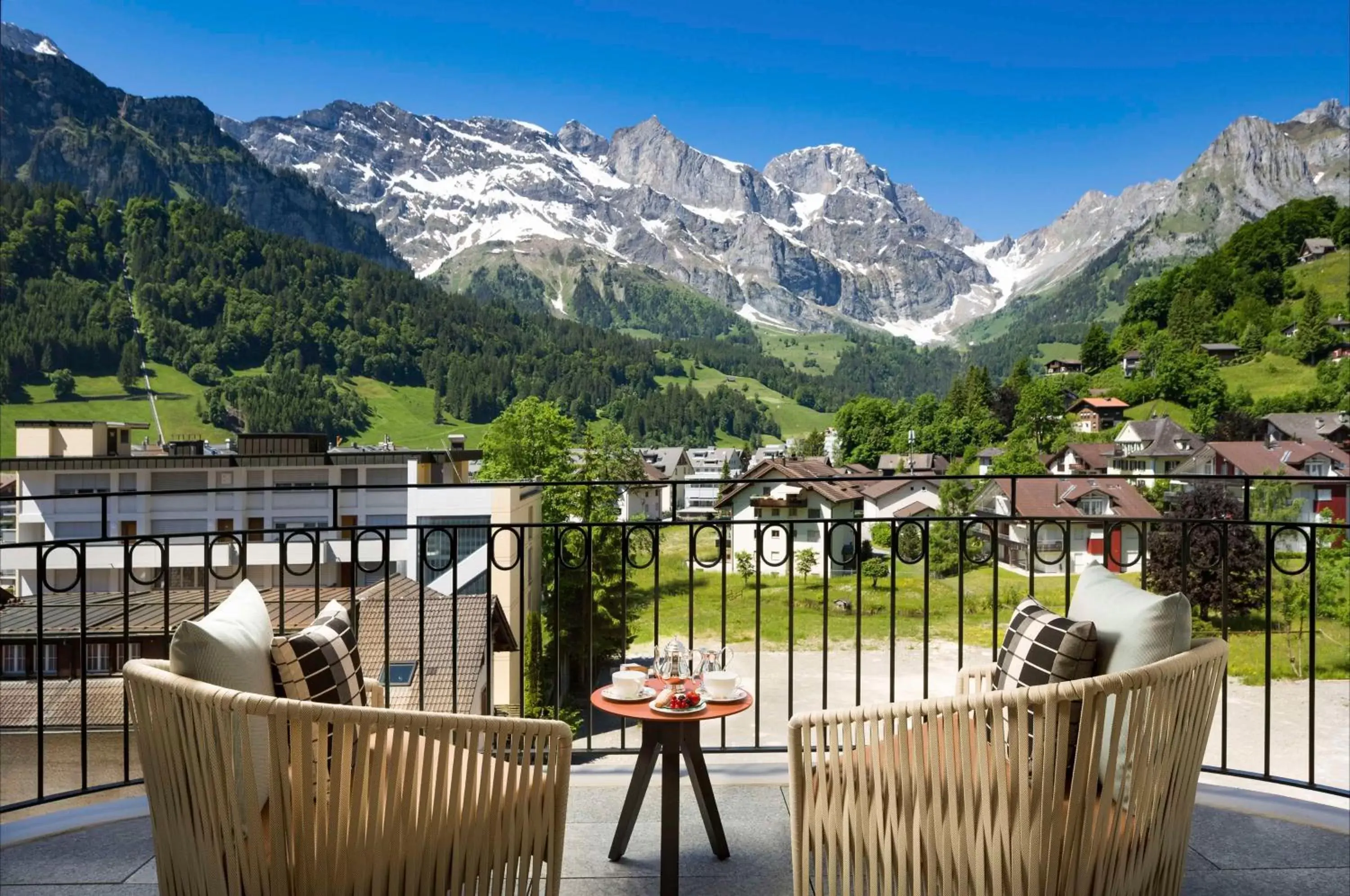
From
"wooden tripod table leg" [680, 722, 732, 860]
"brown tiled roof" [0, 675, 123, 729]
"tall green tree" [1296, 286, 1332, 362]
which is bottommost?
"brown tiled roof" [0, 675, 123, 729]

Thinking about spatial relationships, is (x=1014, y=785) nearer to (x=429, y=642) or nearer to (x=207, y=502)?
(x=429, y=642)

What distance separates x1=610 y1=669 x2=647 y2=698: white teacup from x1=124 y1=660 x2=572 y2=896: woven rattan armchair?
1.64ft

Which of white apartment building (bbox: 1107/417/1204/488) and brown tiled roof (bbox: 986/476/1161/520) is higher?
white apartment building (bbox: 1107/417/1204/488)

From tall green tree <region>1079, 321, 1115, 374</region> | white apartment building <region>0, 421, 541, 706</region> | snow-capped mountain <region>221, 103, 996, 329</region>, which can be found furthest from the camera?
snow-capped mountain <region>221, 103, 996, 329</region>

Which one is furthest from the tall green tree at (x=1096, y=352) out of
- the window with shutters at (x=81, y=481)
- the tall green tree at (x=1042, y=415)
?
the window with shutters at (x=81, y=481)

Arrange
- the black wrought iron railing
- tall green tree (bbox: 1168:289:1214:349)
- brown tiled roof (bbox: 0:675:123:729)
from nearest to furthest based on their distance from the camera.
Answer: the black wrought iron railing → brown tiled roof (bbox: 0:675:123:729) → tall green tree (bbox: 1168:289:1214:349)

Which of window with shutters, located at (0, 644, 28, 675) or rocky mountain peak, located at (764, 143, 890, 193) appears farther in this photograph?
rocky mountain peak, located at (764, 143, 890, 193)

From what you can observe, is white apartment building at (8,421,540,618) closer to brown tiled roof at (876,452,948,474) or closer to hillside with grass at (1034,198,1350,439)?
brown tiled roof at (876,452,948,474)

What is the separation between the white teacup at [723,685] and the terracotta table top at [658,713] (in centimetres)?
2

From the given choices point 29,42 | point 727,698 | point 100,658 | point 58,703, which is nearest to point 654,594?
point 727,698

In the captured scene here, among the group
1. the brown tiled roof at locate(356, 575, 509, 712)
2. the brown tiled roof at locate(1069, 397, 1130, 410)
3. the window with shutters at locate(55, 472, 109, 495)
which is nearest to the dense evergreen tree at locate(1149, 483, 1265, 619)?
the brown tiled roof at locate(1069, 397, 1130, 410)

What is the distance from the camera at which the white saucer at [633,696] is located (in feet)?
6.96

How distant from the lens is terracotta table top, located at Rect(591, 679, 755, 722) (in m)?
2.03

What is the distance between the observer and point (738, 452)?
48.8 m
